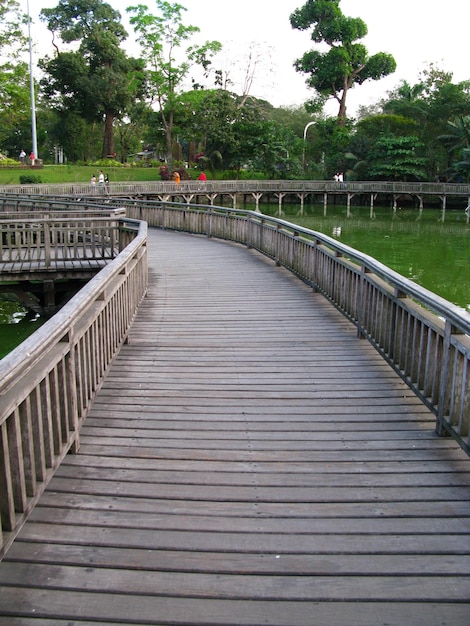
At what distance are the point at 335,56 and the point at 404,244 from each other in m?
41.8

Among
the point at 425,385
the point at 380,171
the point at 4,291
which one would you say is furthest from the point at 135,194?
the point at 425,385

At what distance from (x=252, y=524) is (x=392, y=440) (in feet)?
4.86

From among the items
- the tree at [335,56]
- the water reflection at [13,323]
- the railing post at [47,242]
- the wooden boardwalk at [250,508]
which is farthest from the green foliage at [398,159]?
the wooden boardwalk at [250,508]

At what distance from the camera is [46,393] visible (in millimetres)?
3277

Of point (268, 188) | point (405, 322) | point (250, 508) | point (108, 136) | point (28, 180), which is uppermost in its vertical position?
point (108, 136)

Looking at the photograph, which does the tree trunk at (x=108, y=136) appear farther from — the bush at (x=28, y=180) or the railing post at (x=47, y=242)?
the railing post at (x=47, y=242)

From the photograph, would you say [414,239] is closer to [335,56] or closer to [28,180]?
[28,180]

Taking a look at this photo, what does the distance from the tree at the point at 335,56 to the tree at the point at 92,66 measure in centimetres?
1819

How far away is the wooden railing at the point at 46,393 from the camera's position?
2.76 meters

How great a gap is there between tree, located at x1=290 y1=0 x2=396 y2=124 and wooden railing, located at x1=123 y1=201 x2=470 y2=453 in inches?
2310

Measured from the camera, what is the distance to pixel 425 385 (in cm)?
461

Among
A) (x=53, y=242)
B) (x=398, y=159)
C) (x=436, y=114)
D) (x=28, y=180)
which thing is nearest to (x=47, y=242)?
(x=53, y=242)

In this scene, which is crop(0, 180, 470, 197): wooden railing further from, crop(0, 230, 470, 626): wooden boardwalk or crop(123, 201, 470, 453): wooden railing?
crop(0, 230, 470, 626): wooden boardwalk

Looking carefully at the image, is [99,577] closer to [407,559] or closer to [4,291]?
[407,559]
